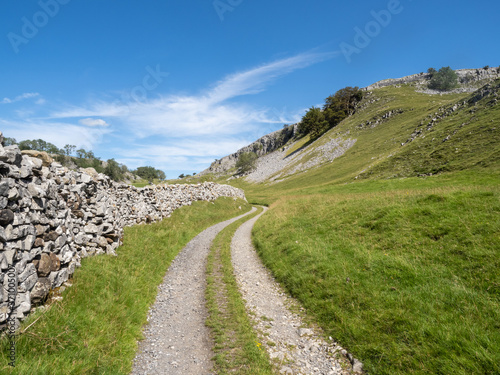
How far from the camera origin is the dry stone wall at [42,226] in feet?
20.8

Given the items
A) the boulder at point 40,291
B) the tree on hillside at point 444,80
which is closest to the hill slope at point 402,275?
the boulder at point 40,291

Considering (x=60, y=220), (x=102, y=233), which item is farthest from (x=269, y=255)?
(x=60, y=220)

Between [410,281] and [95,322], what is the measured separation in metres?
11.2

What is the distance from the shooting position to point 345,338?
734 centimetres

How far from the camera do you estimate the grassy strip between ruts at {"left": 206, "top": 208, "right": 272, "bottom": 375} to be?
6.23 metres

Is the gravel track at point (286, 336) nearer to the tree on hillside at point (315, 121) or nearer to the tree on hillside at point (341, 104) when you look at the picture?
the tree on hillside at point (315, 121)

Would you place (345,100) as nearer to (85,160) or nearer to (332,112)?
(332,112)

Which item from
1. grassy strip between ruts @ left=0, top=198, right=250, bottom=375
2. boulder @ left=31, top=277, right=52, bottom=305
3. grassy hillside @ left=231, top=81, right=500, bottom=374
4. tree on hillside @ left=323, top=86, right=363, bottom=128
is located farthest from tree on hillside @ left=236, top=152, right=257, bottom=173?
boulder @ left=31, top=277, right=52, bottom=305

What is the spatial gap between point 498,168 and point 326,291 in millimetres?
36600

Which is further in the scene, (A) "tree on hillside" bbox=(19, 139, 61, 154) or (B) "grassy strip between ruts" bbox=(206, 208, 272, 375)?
(A) "tree on hillside" bbox=(19, 139, 61, 154)

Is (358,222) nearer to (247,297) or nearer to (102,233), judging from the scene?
(247,297)

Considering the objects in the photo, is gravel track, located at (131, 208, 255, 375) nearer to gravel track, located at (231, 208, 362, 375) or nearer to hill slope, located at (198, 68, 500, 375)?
gravel track, located at (231, 208, 362, 375)

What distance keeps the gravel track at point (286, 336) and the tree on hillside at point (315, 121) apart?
141 metres

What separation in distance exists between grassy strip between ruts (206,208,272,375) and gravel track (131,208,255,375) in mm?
326
